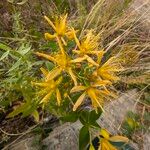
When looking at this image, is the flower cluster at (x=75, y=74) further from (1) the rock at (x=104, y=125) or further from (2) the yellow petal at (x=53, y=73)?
(1) the rock at (x=104, y=125)

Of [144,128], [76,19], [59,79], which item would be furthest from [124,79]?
[59,79]

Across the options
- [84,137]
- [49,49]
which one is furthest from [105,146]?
[49,49]

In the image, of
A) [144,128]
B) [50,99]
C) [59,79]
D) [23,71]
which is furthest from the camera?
[144,128]

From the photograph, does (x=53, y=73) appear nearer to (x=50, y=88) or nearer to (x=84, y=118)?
(x=50, y=88)

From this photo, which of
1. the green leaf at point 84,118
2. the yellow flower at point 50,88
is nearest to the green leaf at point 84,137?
the green leaf at point 84,118

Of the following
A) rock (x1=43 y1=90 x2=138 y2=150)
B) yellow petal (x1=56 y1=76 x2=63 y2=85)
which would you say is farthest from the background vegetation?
yellow petal (x1=56 y1=76 x2=63 y2=85)

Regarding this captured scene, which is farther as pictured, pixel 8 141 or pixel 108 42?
pixel 108 42

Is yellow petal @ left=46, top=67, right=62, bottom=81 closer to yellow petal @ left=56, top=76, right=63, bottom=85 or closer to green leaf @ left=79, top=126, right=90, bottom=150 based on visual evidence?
yellow petal @ left=56, top=76, right=63, bottom=85

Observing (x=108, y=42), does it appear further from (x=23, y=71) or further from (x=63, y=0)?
(x=23, y=71)
